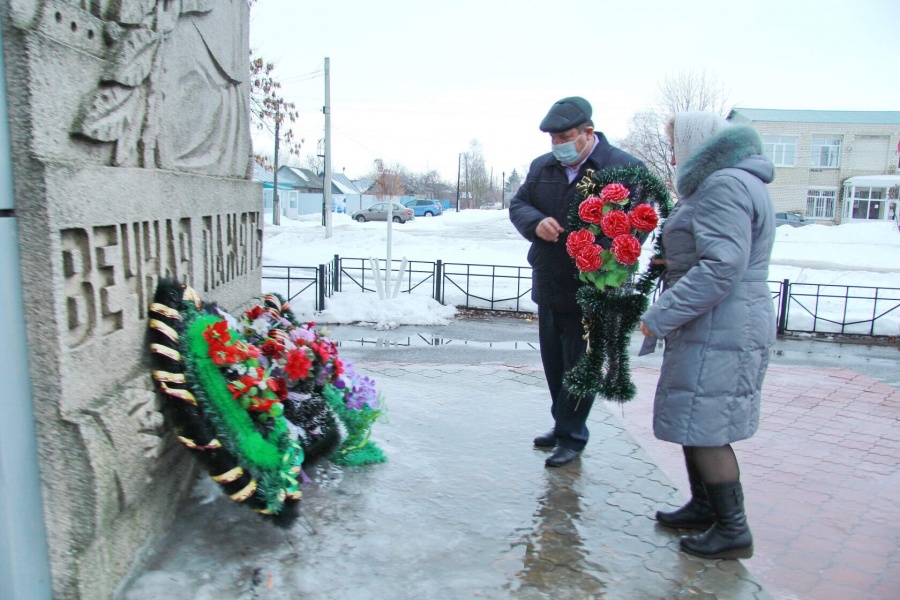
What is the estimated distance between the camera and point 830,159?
133ft

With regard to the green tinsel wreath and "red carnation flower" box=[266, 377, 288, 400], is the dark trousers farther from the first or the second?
"red carnation flower" box=[266, 377, 288, 400]

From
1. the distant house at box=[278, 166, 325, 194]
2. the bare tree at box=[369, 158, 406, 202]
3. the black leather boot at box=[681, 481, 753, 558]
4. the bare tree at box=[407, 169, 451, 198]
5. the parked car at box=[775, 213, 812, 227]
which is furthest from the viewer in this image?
the bare tree at box=[407, 169, 451, 198]

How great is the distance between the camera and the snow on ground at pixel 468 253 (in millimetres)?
10430

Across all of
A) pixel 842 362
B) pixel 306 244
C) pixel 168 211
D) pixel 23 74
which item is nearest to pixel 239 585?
pixel 168 211

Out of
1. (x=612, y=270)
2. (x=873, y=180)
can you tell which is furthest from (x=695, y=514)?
(x=873, y=180)

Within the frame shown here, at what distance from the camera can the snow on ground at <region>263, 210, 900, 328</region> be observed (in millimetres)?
10430

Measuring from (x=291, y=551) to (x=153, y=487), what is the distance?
0.52m

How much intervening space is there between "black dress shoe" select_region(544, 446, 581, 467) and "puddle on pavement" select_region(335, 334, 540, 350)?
5035 millimetres

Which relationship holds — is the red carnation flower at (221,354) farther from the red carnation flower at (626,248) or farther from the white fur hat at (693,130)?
the white fur hat at (693,130)

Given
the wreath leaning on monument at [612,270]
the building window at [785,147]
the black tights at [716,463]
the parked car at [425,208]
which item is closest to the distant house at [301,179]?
the parked car at [425,208]

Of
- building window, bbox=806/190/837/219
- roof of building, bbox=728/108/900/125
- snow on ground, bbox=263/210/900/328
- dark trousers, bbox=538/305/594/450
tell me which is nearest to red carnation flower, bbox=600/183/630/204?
dark trousers, bbox=538/305/594/450

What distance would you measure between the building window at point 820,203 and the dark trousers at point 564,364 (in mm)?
43636

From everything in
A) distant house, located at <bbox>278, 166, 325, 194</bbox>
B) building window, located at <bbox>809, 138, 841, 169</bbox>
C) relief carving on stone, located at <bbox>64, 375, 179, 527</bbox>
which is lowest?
relief carving on stone, located at <bbox>64, 375, 179, 527</bbox>

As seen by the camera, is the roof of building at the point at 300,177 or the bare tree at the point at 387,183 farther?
the roof of building at the point at 300,177
